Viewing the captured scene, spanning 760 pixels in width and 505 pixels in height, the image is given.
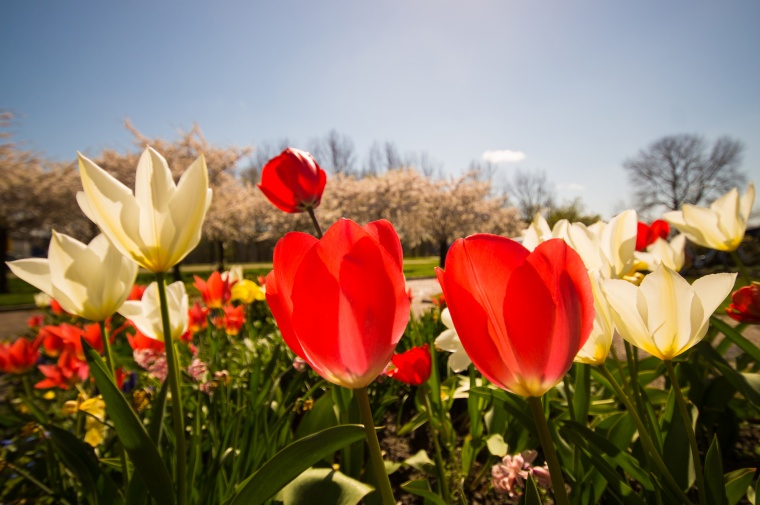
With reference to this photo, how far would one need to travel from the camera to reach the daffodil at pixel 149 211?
686 millimetres

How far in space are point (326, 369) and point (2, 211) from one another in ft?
78.8

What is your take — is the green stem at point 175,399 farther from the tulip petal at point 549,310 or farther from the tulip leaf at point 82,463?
the tulip petal at point 549,310

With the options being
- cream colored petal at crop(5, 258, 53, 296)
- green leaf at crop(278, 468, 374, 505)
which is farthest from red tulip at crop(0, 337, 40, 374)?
green leaf at crop(278, 468, 374, 505)

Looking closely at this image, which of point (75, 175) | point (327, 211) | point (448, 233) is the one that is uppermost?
point (75, 175)

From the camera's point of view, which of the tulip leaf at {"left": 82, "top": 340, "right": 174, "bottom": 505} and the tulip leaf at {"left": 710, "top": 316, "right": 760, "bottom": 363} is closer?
the tulip leaf at {"left": 82, "top": 340, "right": 174, "bottom": 505}

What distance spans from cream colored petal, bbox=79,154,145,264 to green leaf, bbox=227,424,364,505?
0.43 m

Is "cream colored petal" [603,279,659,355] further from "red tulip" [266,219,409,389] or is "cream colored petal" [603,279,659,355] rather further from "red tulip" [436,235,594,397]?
"red tulip" [266,219,409,389]

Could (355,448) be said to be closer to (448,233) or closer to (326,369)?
(326,369)

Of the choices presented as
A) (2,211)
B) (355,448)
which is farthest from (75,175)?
(355,448)

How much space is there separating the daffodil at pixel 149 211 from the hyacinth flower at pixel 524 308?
48 cm

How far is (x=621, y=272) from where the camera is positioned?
838mm

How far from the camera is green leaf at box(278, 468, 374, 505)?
2.36 feet

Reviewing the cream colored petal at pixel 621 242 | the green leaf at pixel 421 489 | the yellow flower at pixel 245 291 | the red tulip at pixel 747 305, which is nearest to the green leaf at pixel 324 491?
the green leaf at pixel 421 489

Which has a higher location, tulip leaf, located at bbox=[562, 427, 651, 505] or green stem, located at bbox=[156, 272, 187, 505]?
green stem, located at bbox=[156, 272, 187, 505]
